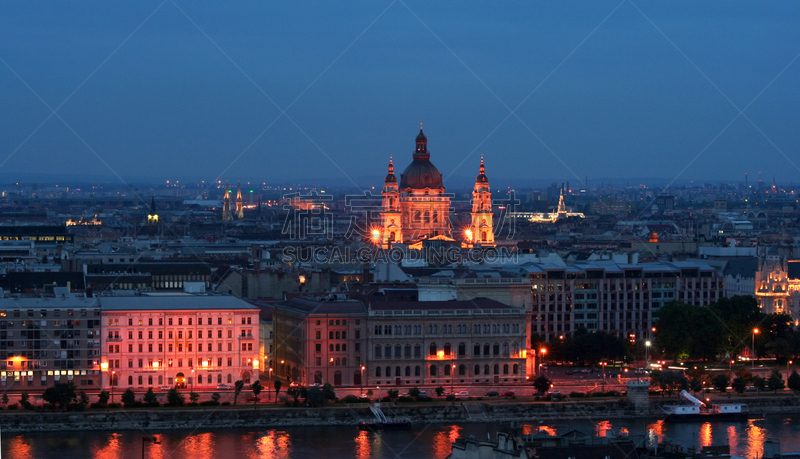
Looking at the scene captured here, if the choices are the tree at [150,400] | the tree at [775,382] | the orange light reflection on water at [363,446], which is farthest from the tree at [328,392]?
the tree at [775,382]

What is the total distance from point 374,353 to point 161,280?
18.0m

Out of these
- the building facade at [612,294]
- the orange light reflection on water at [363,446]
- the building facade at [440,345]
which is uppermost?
the building facade at [612,294]

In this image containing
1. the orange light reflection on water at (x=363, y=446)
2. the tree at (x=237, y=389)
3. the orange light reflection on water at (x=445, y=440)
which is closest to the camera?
the orange light reflection on water at (x=445, y=440)

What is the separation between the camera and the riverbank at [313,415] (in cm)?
3886

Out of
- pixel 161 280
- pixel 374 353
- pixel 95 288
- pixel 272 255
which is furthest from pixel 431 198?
pixel 374 353

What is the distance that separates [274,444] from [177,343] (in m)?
7.87

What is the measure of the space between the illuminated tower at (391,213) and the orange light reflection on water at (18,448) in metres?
49.0

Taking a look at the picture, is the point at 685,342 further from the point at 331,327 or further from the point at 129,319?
the point at 129,319

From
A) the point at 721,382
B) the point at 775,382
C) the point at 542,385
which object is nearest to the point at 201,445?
the point at 542,385

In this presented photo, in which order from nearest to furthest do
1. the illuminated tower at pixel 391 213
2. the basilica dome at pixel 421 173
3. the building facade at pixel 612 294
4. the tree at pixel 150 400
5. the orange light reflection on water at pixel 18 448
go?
the orange light reflection on water at pixel 18 448 → the tree at pixel 150 400 → the building facade at pixel 612 294 → the illuminated tower at pixel 391 213 → the basilica dome at pixel 421 173

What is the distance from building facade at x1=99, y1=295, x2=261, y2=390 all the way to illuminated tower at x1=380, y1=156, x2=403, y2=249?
4052 centimetres

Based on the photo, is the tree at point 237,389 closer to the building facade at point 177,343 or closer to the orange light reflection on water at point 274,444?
the building facade at point 177,343

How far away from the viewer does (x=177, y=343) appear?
44250mm

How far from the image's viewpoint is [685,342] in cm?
4941
